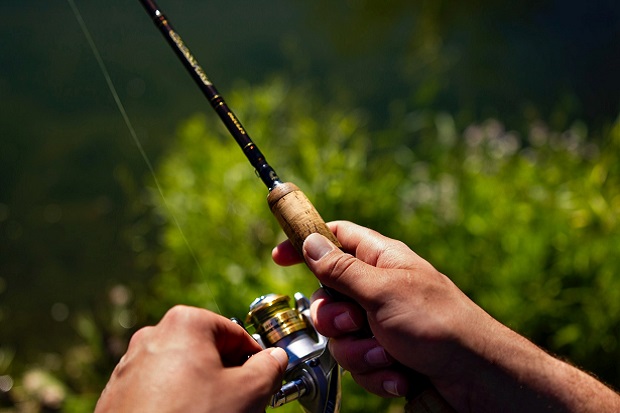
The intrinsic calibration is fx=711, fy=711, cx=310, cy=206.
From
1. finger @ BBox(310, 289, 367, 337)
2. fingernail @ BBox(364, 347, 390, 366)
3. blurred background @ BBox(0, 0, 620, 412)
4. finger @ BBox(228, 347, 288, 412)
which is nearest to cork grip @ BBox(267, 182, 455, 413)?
finger @ BBox(310, 289, 367, 337)

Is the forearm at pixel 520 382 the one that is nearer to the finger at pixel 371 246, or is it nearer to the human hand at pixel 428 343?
the human hand at pixel 428 343

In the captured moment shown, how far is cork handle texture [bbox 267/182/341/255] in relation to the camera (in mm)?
1513

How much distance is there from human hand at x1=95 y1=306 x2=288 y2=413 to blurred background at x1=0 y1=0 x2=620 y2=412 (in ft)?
4.29

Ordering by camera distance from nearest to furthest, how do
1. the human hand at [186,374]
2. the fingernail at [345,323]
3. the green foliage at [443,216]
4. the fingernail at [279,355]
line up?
the human hand at [186,374]
the fingernail at [279,355]
the fingernail at [345,323]
the green foliage at [443,216]

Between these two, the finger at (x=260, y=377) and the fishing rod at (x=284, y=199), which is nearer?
the finger at (x=260, y=377)

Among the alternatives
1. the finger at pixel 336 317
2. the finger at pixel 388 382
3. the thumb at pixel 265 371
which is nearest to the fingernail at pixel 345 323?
the finger at pixel 336 317

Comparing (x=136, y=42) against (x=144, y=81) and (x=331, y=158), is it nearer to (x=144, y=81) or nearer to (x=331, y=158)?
(x=144, y=81)

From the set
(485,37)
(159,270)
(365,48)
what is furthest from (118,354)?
(485,37)

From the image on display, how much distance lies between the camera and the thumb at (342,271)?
1.34m

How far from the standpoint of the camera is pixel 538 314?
2605 millimetres

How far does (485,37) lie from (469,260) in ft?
10.7

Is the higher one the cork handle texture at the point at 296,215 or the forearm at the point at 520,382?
the cork handle texture at the point at 296,215

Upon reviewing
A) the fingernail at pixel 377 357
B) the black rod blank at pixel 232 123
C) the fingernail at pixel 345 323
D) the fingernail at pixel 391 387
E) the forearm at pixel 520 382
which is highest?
the black rod blank at pixel 232 123

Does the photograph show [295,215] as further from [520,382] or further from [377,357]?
[520,382]
